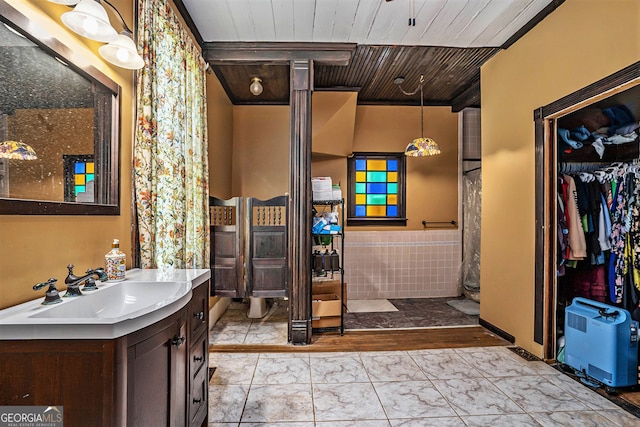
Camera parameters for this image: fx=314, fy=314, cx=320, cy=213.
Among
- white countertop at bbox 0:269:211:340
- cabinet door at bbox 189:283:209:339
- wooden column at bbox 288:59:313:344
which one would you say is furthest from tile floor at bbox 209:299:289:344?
white countertop at bbox 0:269:211:340

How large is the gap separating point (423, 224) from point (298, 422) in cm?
356

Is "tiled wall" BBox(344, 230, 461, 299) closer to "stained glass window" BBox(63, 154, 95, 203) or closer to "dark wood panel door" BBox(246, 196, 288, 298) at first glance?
"dark wood panel door" BBox(246, 196, 288, 298)

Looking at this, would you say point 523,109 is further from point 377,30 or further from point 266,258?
point 266,258

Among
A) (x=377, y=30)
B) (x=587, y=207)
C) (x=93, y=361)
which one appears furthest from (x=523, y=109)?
(x=93, y=361)

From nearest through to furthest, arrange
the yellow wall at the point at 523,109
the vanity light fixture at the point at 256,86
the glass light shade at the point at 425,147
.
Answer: the yellow wall at the point at 523,109, the vanity light fixture at the point at 256,86, the glass light shade at the point at 425,147

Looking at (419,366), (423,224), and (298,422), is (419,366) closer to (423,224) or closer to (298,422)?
(298,422)

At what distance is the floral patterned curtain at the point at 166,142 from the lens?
187 cm

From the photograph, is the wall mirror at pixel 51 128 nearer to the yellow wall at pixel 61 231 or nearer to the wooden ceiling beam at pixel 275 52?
the yellow wall at pixel 61 231

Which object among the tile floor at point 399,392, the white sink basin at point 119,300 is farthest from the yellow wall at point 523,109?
the white sink basin at point 119,300

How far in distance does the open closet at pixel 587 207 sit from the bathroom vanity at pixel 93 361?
282cm

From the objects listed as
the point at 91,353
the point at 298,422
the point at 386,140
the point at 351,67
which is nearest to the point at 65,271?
the point at 91,353

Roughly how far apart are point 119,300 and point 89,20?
1.19 meters

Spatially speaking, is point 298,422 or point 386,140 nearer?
point 298,422

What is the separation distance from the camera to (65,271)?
138 centimetres
